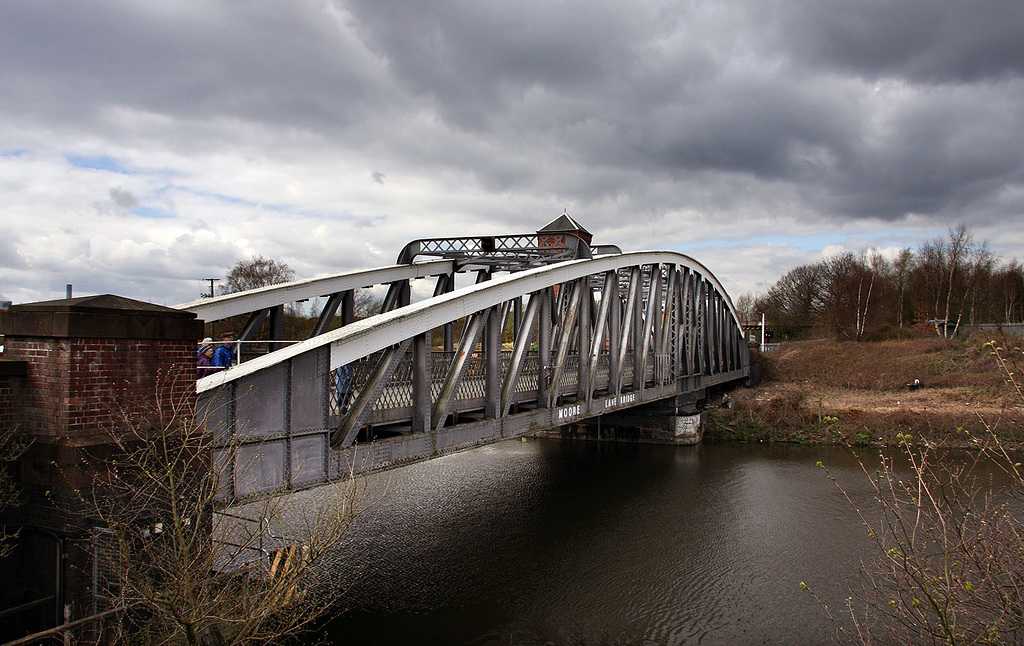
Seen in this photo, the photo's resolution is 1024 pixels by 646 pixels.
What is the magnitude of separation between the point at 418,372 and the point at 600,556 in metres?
7.28

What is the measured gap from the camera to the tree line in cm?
5338

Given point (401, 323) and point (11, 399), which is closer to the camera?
point (11, 399)

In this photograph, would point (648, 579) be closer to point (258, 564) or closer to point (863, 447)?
point (258, 564)

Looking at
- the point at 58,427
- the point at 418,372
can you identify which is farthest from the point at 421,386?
the point at 58,427

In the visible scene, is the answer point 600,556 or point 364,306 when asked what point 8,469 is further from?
point 364,306

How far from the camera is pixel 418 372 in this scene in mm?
10500

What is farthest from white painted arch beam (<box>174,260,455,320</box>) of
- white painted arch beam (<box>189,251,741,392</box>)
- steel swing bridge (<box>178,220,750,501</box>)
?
white painted arch beam (<box>189,251,741,392</box>)

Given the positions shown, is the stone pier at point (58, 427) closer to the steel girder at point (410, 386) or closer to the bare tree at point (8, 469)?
the bare tree at point (8, 469)

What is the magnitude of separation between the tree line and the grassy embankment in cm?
390

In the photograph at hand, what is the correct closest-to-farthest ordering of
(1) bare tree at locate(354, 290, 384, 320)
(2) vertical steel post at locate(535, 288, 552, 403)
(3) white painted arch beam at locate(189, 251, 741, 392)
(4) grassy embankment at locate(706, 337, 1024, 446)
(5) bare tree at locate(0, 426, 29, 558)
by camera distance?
(5) bare tree at locate(0, 426, 29, 558) < (3) white painted arch beam at locate(189, 251, 741, 392) < (2) vertical steel post at locate(535, 288, 552, 403) < (4) grassy embankment at locate(706, 337, 1024, 446) < (1) bare tree at locate(354, 290, 384, 320)

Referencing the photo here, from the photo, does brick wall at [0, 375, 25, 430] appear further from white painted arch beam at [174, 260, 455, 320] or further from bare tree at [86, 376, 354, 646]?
white painted arch beam at [174, 260, 455, 320]

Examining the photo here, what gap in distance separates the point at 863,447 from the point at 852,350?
79.0 ft


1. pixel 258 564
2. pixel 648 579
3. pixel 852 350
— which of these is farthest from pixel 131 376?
pixel 852 350

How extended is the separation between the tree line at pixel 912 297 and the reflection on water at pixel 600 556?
35924 millimetres
